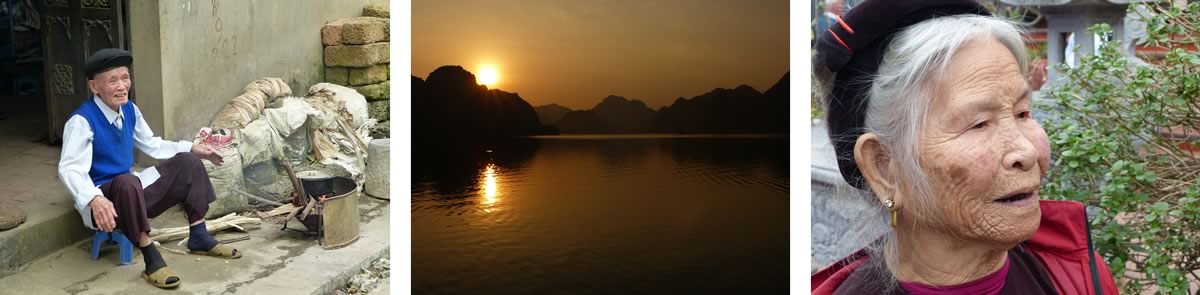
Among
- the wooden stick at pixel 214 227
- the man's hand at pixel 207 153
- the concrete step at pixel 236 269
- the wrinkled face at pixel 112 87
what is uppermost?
the wrinkled face at pixel 112 87

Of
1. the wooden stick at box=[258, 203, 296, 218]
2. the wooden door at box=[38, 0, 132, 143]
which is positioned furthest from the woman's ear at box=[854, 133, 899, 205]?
the wooden door at box=[38, 0, 132, 143]

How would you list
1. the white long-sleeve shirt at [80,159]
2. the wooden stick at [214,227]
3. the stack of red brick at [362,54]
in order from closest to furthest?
1. the white long-sleeve shirt at [80,159]
2. the wooden stick at [214,227]
3. the stack of red brick at [362,54]

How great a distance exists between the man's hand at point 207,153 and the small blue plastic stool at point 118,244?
409 mm

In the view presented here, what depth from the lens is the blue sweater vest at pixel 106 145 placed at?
10.8 feet

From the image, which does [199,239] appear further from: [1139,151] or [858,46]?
[1139,151]

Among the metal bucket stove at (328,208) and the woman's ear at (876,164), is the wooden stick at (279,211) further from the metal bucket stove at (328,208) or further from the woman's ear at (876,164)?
the woman's ear at (876,164)

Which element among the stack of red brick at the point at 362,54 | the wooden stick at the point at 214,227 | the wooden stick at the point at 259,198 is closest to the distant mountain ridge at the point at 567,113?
the wooden stick at the point at 214,227

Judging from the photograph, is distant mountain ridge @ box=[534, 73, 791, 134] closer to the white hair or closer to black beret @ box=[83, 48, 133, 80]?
the white hair

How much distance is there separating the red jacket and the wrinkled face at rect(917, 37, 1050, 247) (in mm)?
140

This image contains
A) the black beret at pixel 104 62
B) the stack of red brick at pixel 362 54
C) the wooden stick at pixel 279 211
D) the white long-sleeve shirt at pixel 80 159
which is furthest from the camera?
the stack of red brick at pixel 362 54

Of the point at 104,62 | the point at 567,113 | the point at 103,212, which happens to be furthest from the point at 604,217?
the point at 104,62

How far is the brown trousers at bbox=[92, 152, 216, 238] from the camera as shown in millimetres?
3342

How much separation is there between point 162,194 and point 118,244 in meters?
0.23

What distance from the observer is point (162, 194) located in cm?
354
